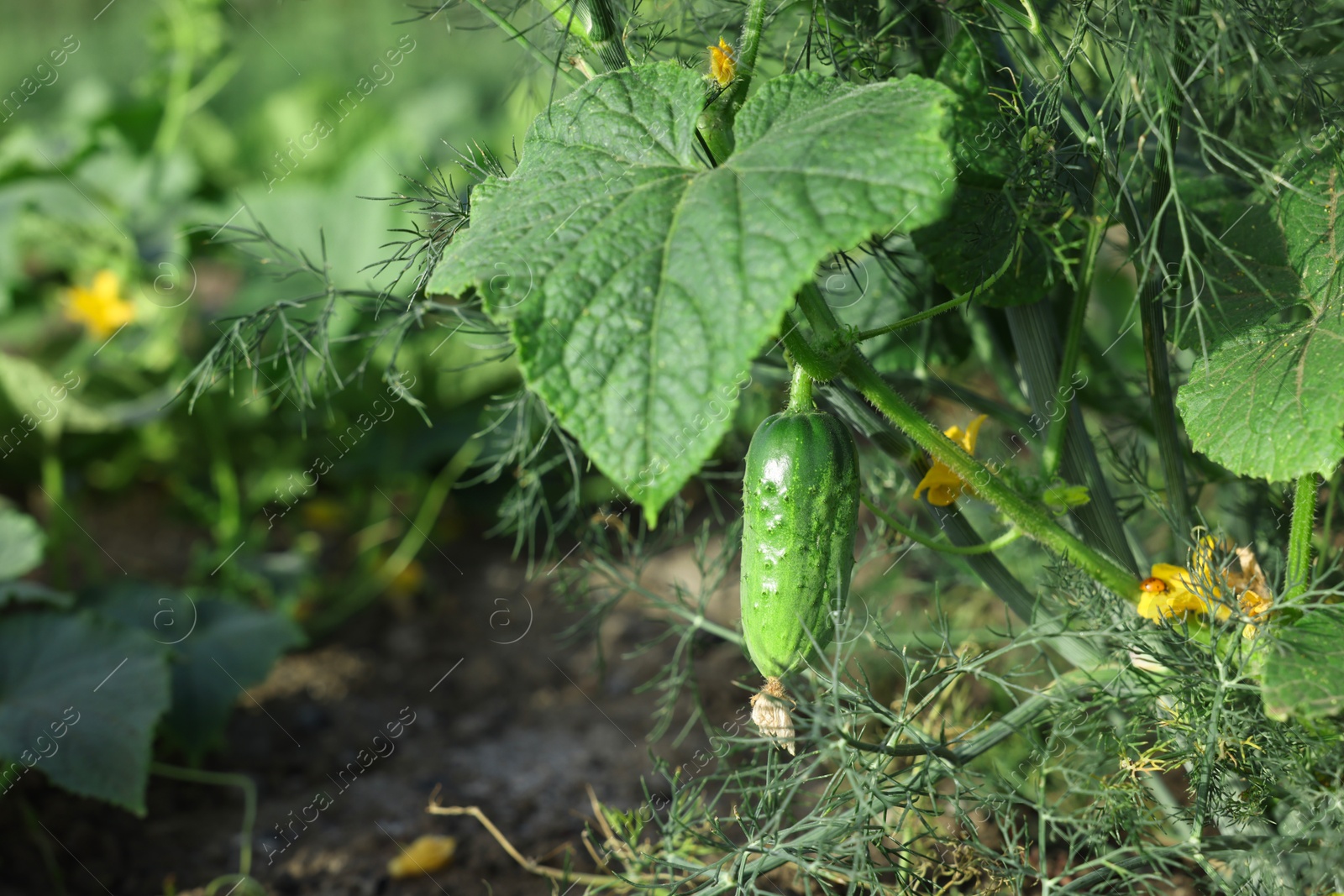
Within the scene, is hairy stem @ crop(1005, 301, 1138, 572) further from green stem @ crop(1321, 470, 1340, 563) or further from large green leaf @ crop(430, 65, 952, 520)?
large green leaf @ crop(430, 65, 952, 520)

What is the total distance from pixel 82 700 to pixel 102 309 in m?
1.47

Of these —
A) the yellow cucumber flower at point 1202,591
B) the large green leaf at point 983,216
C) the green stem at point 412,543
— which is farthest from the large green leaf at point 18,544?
the yellow cucumber flower at point 1202,591

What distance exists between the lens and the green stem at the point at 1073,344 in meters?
1.07

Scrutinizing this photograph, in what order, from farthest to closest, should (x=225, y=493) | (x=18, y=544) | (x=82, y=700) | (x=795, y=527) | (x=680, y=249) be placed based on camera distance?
1. (x=225, y=493)
2. (x=18, y=544)
3. (x=82, y=700)
4. (x=795, y=527)
5. (x=680, y=249)

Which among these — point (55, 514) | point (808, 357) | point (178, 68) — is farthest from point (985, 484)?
point (178, 68)

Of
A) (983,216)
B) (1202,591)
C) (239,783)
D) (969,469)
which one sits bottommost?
(239,783)

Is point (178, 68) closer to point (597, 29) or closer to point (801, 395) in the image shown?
point (597, 29)

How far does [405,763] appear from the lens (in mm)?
2078

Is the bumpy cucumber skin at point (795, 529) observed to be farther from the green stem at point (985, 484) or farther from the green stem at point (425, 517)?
the green stem at point (425, 517)

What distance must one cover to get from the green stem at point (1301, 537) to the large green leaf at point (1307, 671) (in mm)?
39

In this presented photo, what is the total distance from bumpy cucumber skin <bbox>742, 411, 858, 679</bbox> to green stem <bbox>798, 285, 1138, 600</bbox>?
6 centimetres

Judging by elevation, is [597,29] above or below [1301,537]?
above

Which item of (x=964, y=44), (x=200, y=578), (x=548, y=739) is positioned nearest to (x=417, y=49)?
(x=200, y=578)

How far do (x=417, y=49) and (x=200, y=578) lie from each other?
5.91 metres
